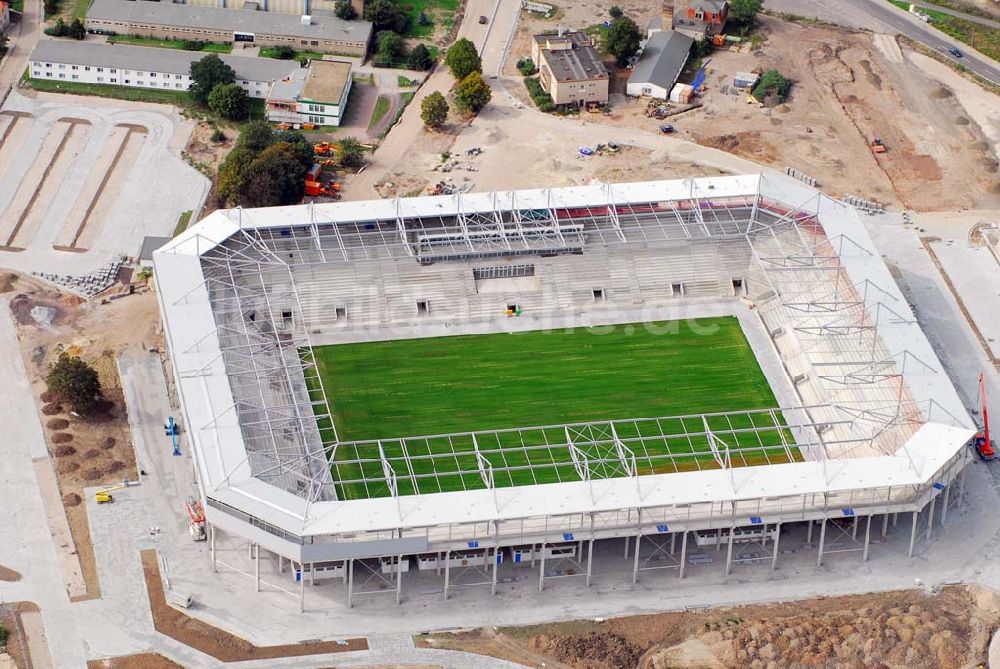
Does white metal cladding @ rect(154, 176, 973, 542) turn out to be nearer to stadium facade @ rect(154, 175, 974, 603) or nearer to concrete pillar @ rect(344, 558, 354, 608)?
stadium facade @ rect(154, 175, 974, 603)

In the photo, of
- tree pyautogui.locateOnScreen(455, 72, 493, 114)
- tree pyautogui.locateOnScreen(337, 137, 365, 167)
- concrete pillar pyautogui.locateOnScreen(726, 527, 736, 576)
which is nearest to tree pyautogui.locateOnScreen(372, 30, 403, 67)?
tree pyautogui.locateOnScreen(455, 72, 493, 114)

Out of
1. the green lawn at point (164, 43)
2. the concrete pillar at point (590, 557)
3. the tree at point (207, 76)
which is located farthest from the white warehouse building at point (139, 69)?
the concrete pillar at point (590, 557)

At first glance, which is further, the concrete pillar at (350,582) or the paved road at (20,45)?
the paved road at (20,45)

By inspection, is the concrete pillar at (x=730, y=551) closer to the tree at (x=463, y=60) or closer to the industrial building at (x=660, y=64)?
the industrial building at (x=660, y=64)

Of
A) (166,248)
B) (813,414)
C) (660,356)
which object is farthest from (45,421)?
(813,414)

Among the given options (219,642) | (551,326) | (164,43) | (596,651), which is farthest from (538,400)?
(164,43)
